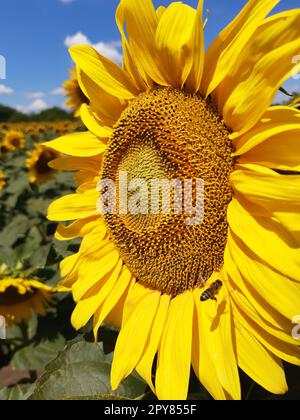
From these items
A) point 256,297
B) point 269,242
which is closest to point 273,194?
point 269,242

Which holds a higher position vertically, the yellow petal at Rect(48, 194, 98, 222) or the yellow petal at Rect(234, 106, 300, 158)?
the yellow petal at Rect(234, 106, 300, 158)

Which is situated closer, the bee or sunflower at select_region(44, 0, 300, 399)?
sunflower at select_region(44, 0, 300, 399)

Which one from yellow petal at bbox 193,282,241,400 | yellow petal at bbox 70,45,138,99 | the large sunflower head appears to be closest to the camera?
yellow petal at bbox 193,282,241,400

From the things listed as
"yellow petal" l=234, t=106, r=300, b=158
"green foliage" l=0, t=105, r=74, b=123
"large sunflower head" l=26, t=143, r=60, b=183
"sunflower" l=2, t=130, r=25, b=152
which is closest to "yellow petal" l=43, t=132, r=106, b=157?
"yellow petal" l=234, t=106, r=300, b=158

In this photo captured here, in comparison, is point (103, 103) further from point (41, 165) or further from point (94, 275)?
point (41, 165)

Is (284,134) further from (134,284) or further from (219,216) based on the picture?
(134,284)

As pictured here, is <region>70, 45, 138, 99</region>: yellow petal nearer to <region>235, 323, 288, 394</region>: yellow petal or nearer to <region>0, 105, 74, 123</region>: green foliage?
<region>235, 323, 288, 394</region>: yellow petal
